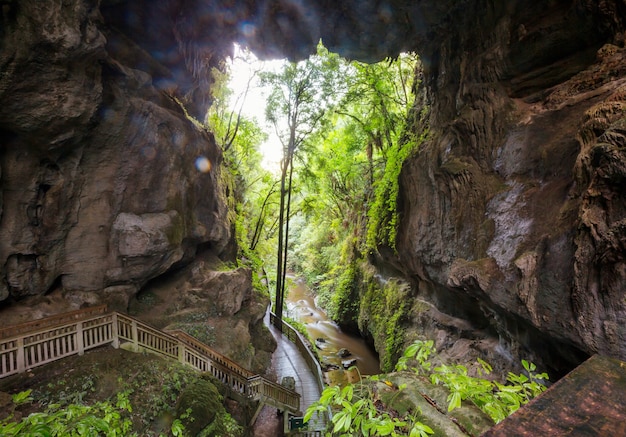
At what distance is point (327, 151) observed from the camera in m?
22.7

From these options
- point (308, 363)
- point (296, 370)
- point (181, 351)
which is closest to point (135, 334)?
point (181, 351)

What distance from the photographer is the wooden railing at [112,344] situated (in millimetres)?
6402

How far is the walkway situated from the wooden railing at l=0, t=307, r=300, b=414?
1.15 meters

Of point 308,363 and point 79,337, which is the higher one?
point 79,337

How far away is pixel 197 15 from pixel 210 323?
12501mm

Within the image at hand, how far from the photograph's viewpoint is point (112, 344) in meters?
7.83

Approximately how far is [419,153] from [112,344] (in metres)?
11.8

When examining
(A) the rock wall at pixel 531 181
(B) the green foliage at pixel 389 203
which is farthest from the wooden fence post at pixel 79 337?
(B) the green foliage at pixel 389 203

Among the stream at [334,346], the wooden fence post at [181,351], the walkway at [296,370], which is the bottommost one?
the stream at [334,346]

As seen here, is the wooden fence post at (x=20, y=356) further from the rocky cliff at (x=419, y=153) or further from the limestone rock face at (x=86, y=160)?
the rocky cliff at (x=419, y=153)

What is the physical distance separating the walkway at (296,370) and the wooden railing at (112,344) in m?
1.15

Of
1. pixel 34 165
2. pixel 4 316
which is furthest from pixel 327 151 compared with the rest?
pixel 4 316

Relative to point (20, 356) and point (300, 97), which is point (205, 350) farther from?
point (300, 97)

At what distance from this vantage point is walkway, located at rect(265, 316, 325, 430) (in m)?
11.7
